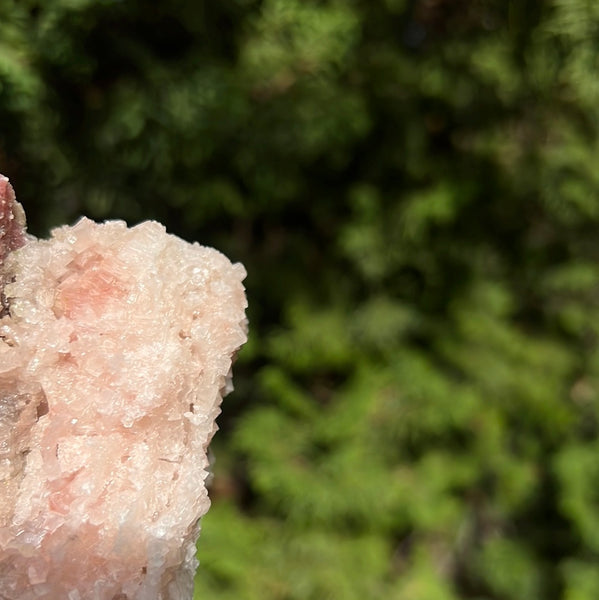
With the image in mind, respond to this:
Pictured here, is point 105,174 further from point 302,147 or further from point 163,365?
point 163,365

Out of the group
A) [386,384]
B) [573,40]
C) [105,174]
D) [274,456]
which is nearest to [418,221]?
[386,384]

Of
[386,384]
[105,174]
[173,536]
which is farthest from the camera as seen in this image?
[386,384]

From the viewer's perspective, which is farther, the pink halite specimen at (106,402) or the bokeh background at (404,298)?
the bokeh background at (404,298)

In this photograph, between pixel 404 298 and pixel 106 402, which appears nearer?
pixel 106 402

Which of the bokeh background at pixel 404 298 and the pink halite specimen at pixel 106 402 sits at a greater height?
the pink halite specimen at pixel 106 402
